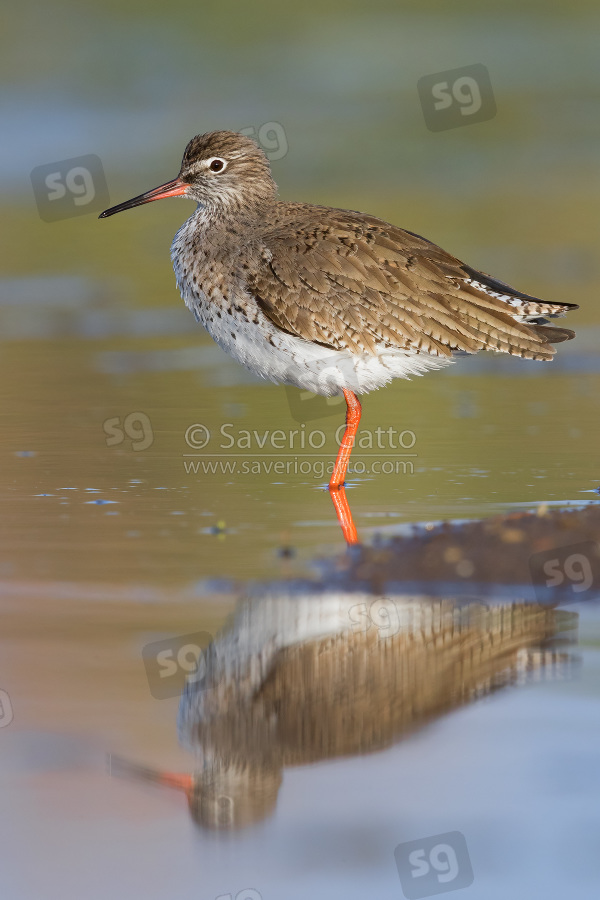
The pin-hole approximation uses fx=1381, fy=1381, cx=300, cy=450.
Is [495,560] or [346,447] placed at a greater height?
[346,447]

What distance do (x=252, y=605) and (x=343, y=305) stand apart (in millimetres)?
3131

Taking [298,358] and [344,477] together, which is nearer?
[298,358]

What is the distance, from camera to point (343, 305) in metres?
9.19

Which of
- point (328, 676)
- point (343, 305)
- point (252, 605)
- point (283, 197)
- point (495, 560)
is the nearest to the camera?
point (328, 676)

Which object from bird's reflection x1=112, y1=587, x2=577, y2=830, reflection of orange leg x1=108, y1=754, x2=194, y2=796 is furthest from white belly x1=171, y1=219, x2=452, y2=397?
reflection of orange leg x1=108, y1=754, x2=194, y2=796

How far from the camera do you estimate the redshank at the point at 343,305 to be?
9148 millimetres

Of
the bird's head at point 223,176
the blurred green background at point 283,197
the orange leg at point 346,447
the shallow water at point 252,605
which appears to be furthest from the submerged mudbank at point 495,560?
the bird's head at point 223,176

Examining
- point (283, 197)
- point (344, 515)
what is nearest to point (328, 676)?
point (344, 515)

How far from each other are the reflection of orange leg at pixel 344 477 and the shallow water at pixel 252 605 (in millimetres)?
86

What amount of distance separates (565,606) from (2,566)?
2.94 m

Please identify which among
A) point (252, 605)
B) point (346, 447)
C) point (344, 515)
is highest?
point (346, 447)

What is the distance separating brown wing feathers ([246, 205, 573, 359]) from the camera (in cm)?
912

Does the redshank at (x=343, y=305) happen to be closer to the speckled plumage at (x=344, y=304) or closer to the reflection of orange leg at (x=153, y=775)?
the speckled plumage at (x=344, y=304)

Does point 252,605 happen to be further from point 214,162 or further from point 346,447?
point 214,162
